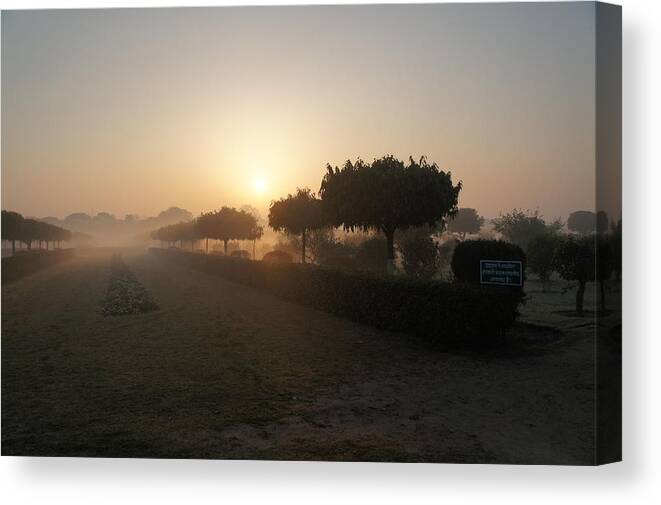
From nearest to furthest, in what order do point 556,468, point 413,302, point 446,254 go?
point 556,468 < point 413,302 < point 446,254

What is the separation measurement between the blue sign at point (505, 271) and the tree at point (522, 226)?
0.39 m

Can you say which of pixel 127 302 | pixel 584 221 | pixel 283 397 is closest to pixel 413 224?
pixel 584 221

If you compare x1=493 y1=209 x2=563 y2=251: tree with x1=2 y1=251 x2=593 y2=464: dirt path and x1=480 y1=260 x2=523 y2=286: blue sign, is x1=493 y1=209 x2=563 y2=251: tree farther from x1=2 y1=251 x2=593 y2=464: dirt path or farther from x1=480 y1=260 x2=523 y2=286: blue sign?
x1=2 y1=251 x2=593 y2=464: dirt path

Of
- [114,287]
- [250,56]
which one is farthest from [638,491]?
[114,287]

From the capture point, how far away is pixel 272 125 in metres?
7.79

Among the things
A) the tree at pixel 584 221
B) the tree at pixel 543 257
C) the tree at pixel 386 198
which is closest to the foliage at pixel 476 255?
the tree at pixel 386 198

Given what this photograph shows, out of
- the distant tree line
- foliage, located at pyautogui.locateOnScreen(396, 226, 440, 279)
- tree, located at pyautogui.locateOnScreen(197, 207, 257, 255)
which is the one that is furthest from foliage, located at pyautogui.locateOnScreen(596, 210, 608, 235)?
foliage, located at pyautogui.locateOnScreen(396, 226, 440, 279)

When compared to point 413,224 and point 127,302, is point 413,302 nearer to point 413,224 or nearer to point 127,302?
point 413,224

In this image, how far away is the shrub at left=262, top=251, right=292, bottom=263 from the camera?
60.7ft

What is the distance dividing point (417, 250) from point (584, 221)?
33.4ft

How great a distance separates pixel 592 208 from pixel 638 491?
3.93 m

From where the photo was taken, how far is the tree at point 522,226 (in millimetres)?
7945

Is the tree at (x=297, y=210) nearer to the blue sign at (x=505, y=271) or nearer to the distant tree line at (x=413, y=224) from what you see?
the distant tree line at (x=413, y=224)

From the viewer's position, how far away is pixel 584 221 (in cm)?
645
